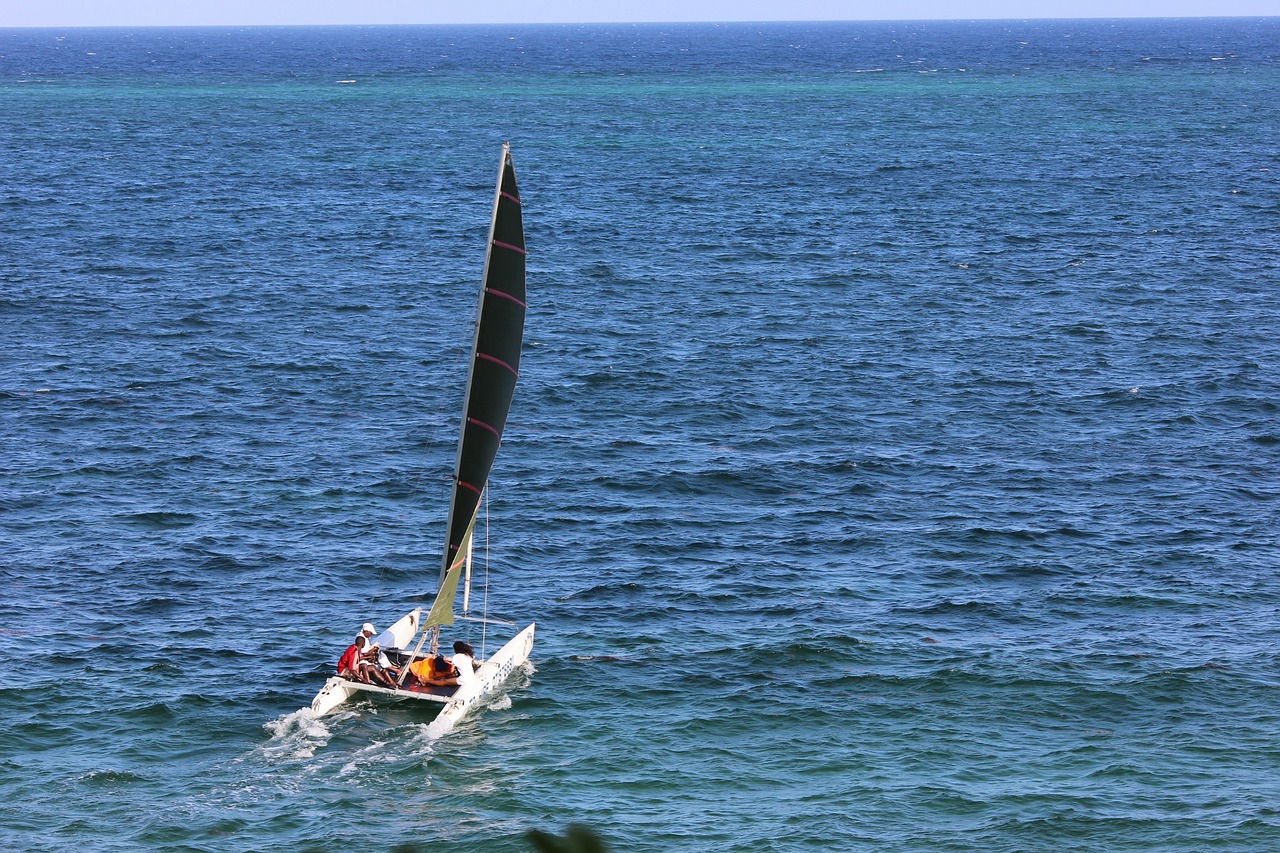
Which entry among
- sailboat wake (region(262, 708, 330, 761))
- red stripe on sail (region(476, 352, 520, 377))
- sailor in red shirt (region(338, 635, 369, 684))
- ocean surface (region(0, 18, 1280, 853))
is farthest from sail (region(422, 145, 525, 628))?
ocean surface (region(0, 18, 1280, 853))

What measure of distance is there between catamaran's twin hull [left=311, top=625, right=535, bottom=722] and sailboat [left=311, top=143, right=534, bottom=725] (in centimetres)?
3

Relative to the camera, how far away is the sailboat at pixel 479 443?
39.2 meters

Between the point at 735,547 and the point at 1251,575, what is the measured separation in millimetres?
17680

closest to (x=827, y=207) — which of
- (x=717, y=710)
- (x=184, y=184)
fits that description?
(x=184, y=184)

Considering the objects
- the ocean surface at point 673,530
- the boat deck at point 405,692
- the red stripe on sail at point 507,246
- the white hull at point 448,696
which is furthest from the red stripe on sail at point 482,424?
the ocean surface at point 673,530

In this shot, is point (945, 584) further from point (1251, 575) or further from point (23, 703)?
point (23, 703)

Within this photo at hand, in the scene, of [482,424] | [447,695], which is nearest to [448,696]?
[447,695]

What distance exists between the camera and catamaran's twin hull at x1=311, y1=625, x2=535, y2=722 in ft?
133

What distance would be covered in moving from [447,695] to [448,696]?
10 centimetres

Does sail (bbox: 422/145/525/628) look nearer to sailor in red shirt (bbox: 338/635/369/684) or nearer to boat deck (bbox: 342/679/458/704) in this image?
boat deck (bbox: 342/679/458/704)

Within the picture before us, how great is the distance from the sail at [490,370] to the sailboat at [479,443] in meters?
0.03

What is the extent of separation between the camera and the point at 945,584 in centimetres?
5156

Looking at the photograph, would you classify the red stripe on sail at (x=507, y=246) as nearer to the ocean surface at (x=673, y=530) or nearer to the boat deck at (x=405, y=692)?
the boat deck at (x=405, y=692)

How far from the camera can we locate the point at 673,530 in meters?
56.5
